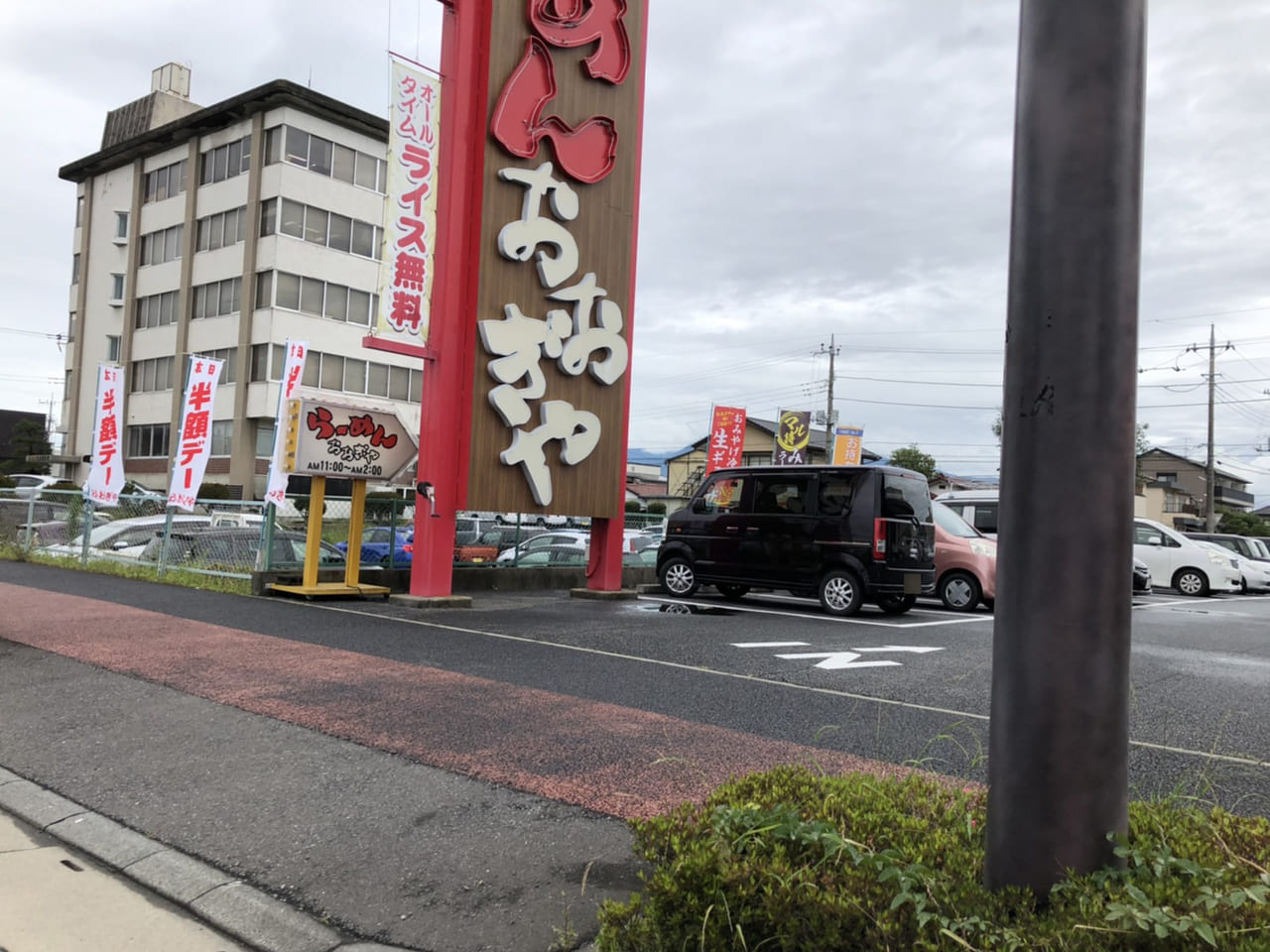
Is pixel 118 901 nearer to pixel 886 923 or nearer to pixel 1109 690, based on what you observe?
pixel 886 923

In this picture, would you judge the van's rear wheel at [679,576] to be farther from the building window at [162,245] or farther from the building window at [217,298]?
the building window at [162,245]

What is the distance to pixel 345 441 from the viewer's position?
41.8 feet

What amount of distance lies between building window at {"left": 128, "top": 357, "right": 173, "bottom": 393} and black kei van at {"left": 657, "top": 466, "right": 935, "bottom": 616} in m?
32.7

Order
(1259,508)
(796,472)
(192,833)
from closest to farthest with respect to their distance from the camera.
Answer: (192,833) → (796,472) → (1259,508)

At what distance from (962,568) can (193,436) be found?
12056mm

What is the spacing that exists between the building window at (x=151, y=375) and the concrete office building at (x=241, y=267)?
8 cm

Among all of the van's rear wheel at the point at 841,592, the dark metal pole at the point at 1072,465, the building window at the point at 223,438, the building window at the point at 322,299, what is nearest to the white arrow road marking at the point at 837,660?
the van's rear wheel at the point at 841,592

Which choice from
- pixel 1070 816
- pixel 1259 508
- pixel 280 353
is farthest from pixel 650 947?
pixel 1259 508

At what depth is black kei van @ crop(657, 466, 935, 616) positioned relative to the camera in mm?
12414

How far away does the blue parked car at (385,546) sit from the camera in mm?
14414

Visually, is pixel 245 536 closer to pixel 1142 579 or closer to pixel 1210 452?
pixel 1142 579

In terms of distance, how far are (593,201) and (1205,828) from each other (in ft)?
40.9

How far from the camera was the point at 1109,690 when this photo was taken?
2225mm

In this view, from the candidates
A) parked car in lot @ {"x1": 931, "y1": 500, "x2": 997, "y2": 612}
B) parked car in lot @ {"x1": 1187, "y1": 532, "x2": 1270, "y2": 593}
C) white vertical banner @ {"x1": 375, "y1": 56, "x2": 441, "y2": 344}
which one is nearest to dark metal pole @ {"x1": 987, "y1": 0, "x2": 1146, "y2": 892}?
white vertical banner @ {"x1": 375, "y1": 56, "x2": 441, "y2": 344}
